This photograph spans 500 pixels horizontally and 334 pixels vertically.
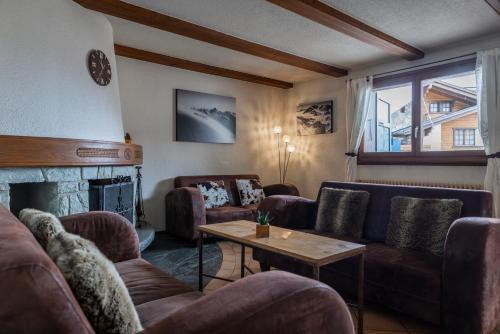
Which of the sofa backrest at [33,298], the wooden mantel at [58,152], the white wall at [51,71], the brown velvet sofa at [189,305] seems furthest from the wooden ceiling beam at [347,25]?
the sofa backrest at [33,298]

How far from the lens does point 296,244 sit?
194 cm

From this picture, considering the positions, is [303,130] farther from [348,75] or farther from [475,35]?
[475,35]

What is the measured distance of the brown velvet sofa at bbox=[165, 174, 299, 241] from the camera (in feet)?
12.6

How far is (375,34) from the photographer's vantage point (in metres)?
3.41

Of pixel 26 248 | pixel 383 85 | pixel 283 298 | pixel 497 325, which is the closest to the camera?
pixel 26 248

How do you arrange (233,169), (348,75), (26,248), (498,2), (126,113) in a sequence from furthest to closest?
(233,169), (348,75), (126,113), (498,2), (26,248)

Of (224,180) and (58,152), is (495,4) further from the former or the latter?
(58,152)

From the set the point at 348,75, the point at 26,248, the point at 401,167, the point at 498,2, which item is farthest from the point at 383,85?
the point at 26,248

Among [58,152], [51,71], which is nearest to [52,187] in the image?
[58,152]

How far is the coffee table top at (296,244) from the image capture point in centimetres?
174

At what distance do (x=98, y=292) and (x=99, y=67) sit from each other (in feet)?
9.24

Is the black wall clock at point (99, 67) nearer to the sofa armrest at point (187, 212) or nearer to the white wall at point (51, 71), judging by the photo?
the white wall at point (51, 71)

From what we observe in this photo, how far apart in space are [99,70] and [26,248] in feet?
9.13

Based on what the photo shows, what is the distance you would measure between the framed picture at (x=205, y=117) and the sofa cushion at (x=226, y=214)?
1.14 metres
